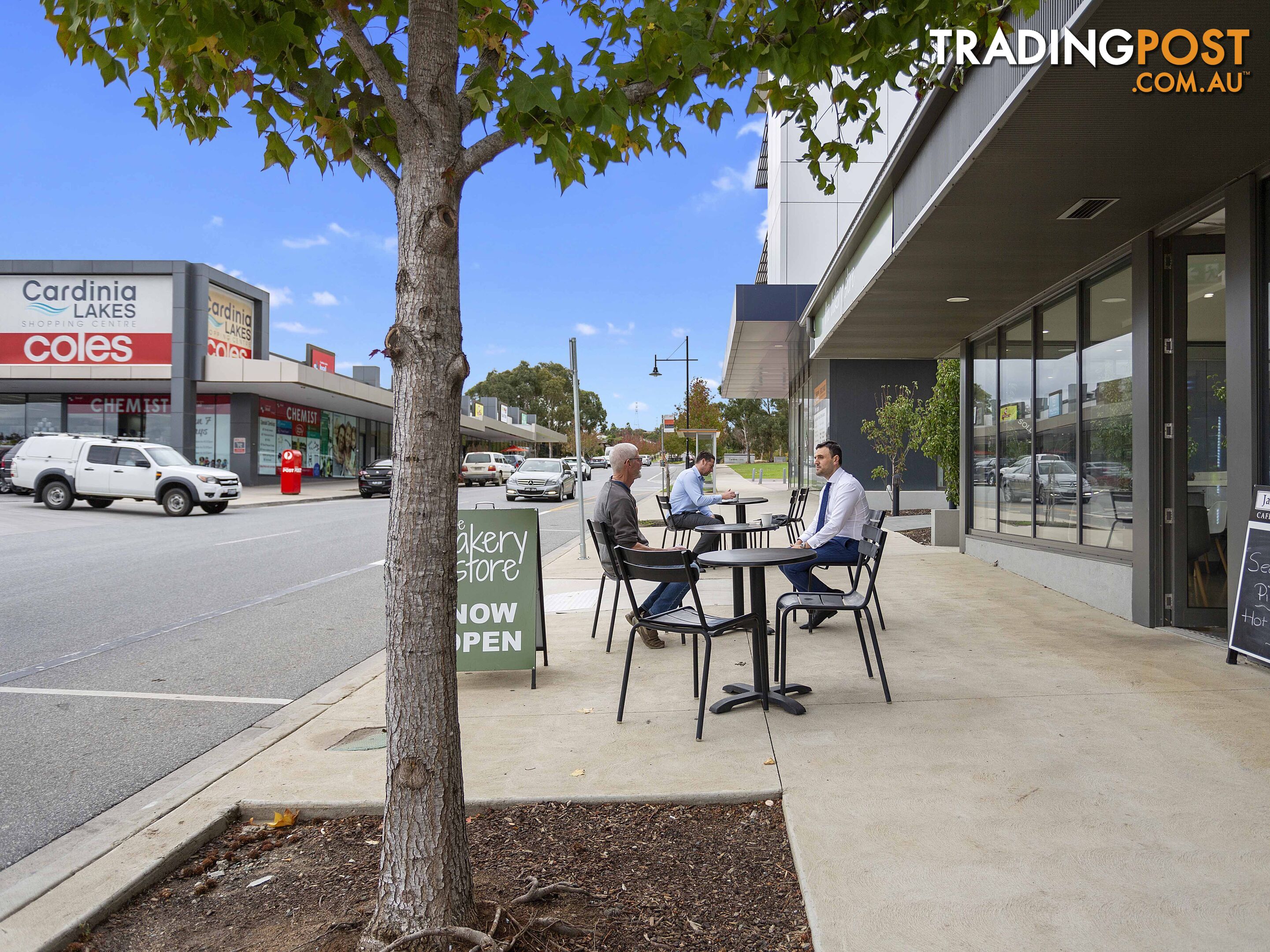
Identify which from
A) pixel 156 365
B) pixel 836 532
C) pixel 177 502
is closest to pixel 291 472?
pixel 156 365

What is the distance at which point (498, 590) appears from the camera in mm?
5582

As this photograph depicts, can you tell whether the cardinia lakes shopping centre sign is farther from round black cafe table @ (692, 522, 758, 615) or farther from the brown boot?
the brown boot

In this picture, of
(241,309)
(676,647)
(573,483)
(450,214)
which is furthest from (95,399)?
(450,214)

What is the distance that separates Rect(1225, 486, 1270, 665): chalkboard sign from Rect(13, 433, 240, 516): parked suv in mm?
19846

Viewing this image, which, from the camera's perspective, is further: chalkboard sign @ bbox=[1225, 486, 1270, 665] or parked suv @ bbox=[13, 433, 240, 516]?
parked suv @ bbox=[13, 433, 240, 516]

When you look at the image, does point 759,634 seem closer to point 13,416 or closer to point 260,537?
point 260,537

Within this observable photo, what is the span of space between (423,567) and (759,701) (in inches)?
119

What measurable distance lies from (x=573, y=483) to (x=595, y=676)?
26.4 meters

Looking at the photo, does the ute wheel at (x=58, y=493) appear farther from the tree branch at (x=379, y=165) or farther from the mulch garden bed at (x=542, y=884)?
the tree branch at (x=379, y=165)

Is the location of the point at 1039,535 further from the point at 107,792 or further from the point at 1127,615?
→ the point at 107,792

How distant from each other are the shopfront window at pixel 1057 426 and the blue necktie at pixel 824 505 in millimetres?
3267

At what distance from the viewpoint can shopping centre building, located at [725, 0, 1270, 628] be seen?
459 centimetres

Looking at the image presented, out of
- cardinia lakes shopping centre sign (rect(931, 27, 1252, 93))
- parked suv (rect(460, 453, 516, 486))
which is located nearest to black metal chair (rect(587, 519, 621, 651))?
cardinia lakes shopping centre sign (rect(931, 27, 1252, 93))

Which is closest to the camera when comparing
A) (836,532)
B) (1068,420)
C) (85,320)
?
(836,532)
